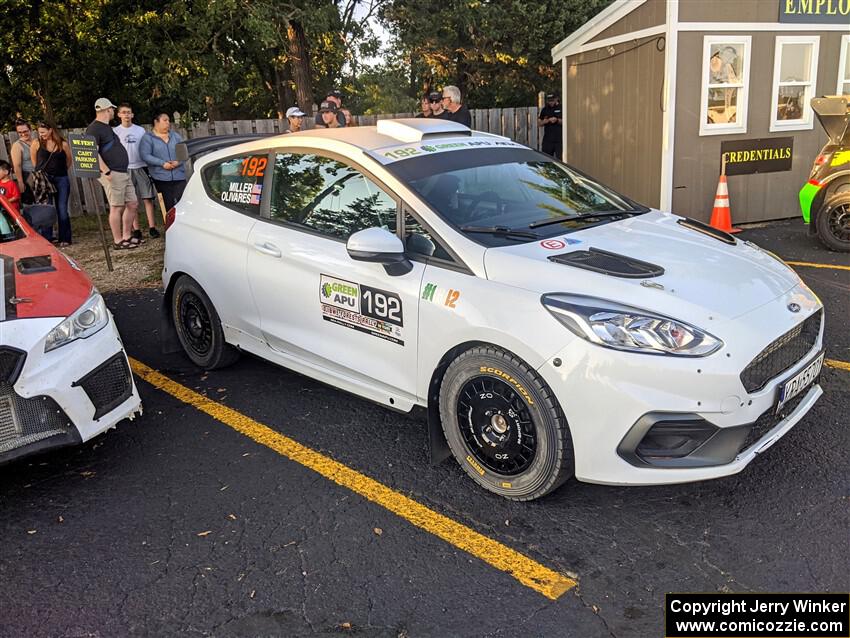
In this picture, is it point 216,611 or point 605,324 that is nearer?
point 216,611

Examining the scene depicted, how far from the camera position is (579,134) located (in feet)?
37.2

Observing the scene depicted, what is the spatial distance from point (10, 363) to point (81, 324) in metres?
0.43

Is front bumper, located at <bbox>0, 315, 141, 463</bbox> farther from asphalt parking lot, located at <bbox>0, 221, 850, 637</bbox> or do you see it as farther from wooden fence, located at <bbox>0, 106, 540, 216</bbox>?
wooden fence, located at <bbox>0, 106, 540, 216</bbox>

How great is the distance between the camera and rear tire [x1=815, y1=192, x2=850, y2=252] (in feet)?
25.1

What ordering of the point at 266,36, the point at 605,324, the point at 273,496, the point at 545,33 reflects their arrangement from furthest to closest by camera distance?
the point at 545,33
the point at 266,36
the point at 273,496
the point at 605,324

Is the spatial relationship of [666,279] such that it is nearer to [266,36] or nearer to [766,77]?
[766,77]

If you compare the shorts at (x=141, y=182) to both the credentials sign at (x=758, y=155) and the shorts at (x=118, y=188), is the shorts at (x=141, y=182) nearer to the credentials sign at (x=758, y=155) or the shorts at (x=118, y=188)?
the shorts at (x=118, y=188)

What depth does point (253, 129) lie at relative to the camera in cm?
1522

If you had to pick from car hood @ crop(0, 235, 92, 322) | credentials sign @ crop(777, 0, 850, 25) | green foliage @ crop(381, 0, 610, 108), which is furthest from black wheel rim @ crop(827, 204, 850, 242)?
green foliage @ crop(381, 0, 610, 108)

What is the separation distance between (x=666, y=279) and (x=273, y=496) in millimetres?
2125

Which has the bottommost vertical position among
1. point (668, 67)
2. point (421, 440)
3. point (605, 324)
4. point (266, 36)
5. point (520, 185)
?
point (421, 440)

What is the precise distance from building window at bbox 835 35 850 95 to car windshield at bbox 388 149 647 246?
747 cm

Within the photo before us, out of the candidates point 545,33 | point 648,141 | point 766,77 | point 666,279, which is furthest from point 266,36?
point 666,279

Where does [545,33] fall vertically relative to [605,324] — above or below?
above
